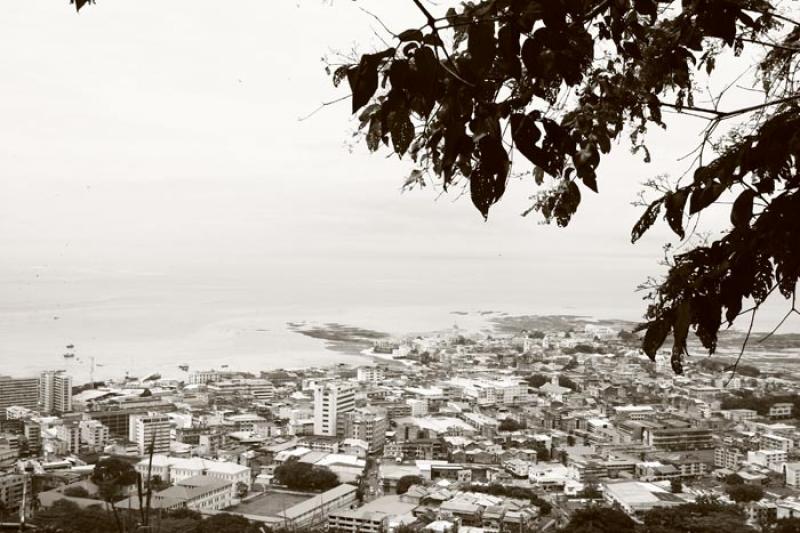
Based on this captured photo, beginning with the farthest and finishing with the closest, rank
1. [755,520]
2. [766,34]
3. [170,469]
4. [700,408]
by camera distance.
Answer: [700,408] → [170,469] → [755,520] → [766,34]

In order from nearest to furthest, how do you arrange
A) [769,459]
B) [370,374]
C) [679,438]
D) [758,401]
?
[769,459]
[679,438]
[758,401]
[370,374]

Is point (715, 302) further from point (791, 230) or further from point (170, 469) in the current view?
point (170, 469)

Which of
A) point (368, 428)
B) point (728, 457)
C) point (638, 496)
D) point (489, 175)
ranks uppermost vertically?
point (489, 175)

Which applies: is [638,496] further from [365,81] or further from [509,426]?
[365,81]

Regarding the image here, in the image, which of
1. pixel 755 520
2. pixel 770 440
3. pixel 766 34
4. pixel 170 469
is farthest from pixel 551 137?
pixel 770 440

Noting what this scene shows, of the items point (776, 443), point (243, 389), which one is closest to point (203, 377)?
point (243, 389)

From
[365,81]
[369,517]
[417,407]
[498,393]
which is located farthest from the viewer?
[498,393]
